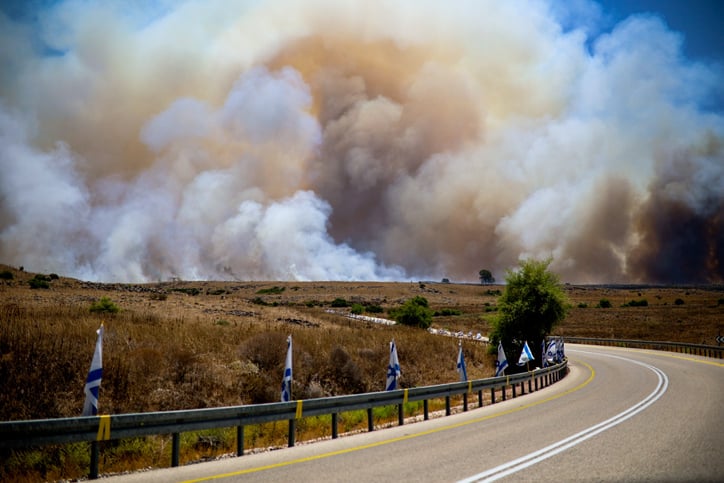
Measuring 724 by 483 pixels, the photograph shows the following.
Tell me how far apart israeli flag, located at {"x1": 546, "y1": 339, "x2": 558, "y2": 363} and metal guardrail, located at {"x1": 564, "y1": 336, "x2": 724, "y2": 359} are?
16.7 m

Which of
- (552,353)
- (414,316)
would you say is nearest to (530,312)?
(552,353)

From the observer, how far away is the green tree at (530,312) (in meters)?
40.2

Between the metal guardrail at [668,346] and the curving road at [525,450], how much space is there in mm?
30490

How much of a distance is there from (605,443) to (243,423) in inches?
278

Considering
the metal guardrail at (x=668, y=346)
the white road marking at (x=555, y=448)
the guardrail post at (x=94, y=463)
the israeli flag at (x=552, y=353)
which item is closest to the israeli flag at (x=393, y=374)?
the white road marking at (x=555, y=448)

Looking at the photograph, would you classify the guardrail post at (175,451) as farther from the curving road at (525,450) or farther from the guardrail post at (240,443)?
the guardrail post at (240,443)

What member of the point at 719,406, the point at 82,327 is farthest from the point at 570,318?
the point at 82,327

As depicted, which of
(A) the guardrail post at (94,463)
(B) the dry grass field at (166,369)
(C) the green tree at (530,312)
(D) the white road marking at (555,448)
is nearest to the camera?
(D) the white road marking at (555,448)

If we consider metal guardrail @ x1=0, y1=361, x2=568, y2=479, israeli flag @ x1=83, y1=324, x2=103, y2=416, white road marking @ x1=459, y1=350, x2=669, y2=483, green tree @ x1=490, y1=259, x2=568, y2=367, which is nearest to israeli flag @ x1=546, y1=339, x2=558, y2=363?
green tree @ x1=490, y1=259, x2=568, y2=367

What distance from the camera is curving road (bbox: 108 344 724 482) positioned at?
778cm

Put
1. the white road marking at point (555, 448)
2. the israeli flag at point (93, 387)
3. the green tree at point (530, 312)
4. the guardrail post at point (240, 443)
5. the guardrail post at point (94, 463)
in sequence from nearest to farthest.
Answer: the white road marking at point (555, 448)
the guardrail post at point (94, 463)
the israeli flag at point (93, 387)
the guardrail post at point (240, 443)
the green tree at point (530, 312)

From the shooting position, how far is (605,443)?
10094mm

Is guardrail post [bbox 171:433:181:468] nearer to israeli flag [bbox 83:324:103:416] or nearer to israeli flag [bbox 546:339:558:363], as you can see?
israeli flag [bbox 83:324:103:416]

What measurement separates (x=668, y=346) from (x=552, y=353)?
24.4 metres
